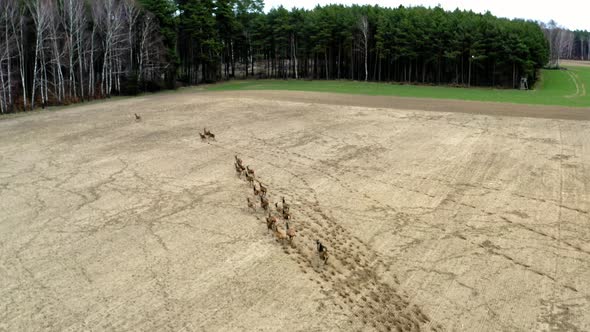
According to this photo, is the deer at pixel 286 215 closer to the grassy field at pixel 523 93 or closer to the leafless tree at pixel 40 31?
the grassy field at pixel 523 93

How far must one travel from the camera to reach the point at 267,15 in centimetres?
7188

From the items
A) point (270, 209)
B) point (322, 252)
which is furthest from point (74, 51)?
point (322, 252)

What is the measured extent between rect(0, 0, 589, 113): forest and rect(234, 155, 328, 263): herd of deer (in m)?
29.5

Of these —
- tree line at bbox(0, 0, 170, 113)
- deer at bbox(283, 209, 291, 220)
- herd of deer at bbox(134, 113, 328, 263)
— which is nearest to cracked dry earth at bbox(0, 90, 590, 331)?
herd of deer at bbox(134, 113, 328, 263)

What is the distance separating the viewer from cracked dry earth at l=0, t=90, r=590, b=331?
10.9 meters

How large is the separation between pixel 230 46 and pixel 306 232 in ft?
209

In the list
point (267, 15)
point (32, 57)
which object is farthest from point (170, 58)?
point (267, 15)

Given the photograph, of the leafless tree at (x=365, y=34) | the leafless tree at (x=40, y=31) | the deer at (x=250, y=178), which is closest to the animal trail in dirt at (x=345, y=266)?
the deer at (x=250, y=178)

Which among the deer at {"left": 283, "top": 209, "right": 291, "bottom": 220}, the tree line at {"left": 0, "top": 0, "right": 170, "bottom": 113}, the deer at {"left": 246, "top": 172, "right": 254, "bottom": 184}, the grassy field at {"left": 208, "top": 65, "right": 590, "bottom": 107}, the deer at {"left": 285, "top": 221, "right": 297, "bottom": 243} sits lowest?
the deer at {"left": 285, "top": 221, "right": 297, "bottom": 243}

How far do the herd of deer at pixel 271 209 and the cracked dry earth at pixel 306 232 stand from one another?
0.98ft

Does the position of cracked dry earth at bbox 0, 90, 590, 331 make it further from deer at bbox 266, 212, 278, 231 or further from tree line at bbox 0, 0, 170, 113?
tree line at bbox 0, 0, 170, 113

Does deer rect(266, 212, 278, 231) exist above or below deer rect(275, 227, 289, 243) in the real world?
above

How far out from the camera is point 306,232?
14.8 m

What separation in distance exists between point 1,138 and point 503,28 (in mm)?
51250
